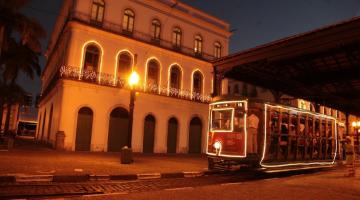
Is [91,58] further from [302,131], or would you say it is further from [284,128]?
[302,131]

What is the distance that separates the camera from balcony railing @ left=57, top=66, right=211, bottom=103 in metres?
19.5

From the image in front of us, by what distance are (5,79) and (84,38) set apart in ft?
35.2

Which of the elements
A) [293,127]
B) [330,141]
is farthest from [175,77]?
[293,127]

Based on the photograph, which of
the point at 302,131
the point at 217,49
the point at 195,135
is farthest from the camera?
the point at 217,49

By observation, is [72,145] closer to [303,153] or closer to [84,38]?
[84,38]

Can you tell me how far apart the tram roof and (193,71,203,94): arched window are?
6215mm

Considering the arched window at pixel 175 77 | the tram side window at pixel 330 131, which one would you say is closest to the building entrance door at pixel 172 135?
the arched window at pixel 175 77

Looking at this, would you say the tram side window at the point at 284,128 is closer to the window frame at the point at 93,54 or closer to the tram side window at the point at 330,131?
the tram side window at the point at 330,131

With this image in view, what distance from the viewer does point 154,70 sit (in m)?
23.7

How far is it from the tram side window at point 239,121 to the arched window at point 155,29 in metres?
14.2

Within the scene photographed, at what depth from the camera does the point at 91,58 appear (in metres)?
20.7

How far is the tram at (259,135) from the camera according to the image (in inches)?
444

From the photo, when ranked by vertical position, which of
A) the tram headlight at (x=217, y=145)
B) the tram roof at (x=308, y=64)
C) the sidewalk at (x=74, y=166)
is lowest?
the sidewalk at (x=74, y=166)

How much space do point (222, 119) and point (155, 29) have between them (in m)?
14.2
